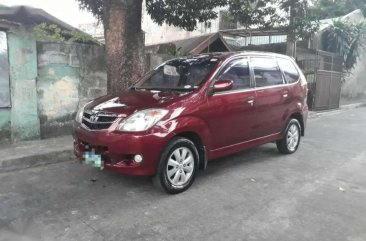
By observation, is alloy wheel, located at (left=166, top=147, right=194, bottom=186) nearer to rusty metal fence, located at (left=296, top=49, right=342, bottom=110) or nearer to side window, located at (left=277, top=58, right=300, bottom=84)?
side window, located at (left=277, top=58, right=300, bottom=84)

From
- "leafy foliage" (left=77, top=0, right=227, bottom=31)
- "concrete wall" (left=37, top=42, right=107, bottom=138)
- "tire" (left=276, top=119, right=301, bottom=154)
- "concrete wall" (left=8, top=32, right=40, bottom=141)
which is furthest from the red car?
"leafy foliage" (left=77, top=0, right=227, bottom=31)

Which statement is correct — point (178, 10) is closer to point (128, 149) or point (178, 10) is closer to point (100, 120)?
point (100, 120)

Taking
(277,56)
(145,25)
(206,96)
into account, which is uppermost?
(145,25)

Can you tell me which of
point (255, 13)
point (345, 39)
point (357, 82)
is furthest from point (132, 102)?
point (357, 82)

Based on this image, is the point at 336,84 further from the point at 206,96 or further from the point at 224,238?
the point at 224,238

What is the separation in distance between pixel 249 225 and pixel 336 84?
475 inches

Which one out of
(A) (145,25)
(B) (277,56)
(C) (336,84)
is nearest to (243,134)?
(B) (277,56)

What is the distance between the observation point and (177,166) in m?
4.29

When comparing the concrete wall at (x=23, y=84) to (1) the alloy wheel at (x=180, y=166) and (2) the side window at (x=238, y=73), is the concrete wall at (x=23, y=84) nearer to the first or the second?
(1) the alloy wheel at (x=180, y=166)

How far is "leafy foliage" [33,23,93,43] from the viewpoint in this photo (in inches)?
253

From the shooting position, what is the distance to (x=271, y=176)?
16.9 feet

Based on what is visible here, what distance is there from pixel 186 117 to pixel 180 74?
1.00 metres

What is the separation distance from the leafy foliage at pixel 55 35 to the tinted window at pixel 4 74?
2.00 ft

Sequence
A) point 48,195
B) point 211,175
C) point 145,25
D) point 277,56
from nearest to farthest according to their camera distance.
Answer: point 48,195, point 211,175, point 277,56, point 145,25
